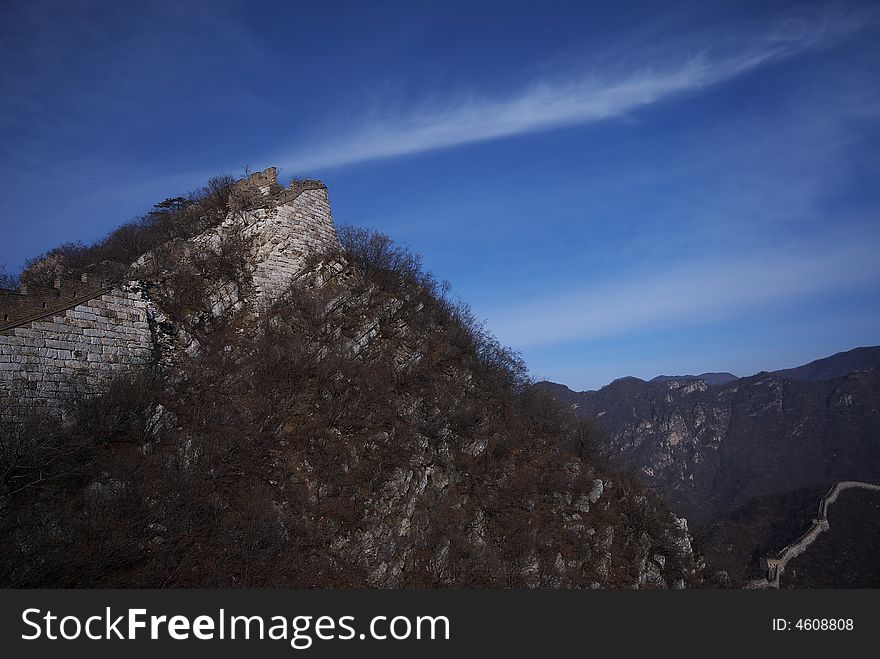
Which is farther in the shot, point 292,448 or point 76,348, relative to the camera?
point 292,448

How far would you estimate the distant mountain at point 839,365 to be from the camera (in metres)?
168

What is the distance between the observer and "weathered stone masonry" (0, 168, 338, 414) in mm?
14680

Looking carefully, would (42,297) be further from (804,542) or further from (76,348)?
(804,542)

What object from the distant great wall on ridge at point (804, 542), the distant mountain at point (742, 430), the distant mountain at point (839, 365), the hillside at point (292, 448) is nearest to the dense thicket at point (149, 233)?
the hillside at point (292, 448)

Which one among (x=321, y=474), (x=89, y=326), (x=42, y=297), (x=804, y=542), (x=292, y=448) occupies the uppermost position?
(x=42, y=297)

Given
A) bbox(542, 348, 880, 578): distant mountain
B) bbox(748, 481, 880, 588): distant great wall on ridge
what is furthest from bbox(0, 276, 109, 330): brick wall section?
bbox(542, 348, 880, 578): distant mountain

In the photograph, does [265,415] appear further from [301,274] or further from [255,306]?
[301,274]

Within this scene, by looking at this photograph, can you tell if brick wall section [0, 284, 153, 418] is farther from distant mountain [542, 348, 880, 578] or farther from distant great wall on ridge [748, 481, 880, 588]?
distant mountain [542, 348, 880, 578]

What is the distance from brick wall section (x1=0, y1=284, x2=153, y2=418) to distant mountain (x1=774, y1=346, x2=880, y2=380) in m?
182

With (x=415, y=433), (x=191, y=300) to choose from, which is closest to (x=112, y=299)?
(x=191, y=300)

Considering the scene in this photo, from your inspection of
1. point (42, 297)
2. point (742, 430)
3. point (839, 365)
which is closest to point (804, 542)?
point (42, 297)

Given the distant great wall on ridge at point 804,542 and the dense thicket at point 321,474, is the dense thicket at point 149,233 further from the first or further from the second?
the distant great wall on ridge at point 804,542

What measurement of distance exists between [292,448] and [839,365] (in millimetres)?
209958

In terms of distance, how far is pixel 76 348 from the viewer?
1597cm
